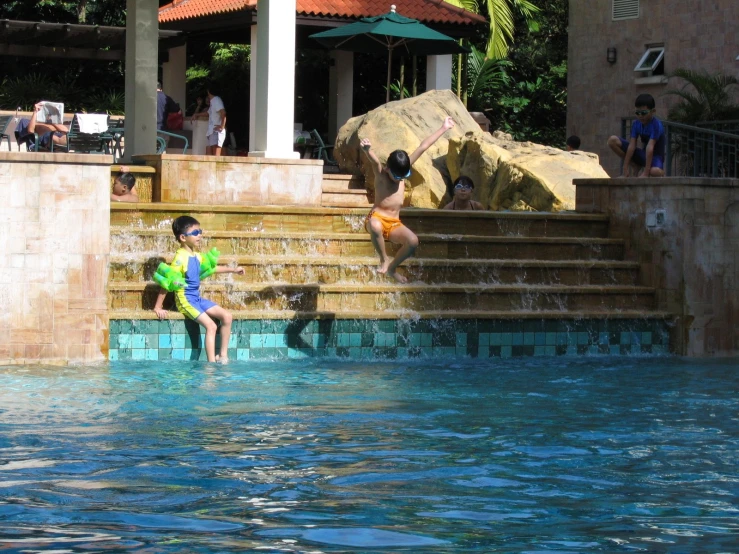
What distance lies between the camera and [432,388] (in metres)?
9.67

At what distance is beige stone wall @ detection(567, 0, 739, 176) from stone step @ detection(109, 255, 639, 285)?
1316cm

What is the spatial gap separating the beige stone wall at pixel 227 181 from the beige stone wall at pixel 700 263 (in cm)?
411

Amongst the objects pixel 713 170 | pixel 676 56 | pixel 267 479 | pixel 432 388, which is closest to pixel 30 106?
pixel 676 56

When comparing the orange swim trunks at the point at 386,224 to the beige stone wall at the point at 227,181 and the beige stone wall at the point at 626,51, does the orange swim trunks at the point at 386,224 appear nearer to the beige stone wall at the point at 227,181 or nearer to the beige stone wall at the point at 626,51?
the beige stone wall at the point at 227,181

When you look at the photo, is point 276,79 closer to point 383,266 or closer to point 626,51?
point 383,266

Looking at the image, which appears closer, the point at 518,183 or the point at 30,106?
the point at 518,183

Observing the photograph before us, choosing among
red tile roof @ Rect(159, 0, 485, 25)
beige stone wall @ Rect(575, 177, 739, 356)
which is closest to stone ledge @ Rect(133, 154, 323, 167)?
beige stone wall @ Rect(575, 177, 739, 356)

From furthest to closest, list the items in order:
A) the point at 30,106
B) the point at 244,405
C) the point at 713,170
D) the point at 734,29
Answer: the point at 30,106
the point at 734,29
the point at 713,170
the point at 244,405

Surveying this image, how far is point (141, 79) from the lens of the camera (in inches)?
655

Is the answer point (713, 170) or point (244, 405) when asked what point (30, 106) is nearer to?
point (713, 170)

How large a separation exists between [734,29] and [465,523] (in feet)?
70.1

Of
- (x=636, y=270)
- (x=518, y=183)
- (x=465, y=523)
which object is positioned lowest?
(x=465, y=523)

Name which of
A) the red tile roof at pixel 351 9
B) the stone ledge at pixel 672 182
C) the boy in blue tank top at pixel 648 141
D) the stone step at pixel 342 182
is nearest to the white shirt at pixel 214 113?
the stone step at pixel 342 182

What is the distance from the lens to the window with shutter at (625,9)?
27156mm
